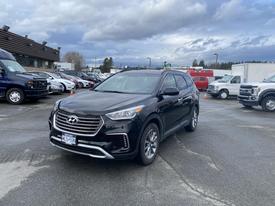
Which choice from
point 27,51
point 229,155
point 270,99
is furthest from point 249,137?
point 27,51

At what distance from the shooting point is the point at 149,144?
236 inches

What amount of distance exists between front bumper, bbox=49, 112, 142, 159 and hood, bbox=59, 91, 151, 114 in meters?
0.27

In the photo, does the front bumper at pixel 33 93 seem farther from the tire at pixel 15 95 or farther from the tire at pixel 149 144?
the tire at pixel 149 144

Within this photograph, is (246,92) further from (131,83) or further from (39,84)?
(131,83)

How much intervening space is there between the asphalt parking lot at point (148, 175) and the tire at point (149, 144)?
6.0 inches

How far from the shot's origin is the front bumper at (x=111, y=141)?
5.22 m

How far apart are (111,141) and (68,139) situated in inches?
29.9

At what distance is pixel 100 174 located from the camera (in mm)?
5375

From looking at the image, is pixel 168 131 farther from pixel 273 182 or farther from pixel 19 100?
pixel 19 100

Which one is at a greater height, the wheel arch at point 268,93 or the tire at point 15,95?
the wheel arch at point 268,93

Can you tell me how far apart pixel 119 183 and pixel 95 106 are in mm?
1336

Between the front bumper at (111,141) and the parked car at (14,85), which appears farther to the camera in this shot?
the parked car at (14,85)

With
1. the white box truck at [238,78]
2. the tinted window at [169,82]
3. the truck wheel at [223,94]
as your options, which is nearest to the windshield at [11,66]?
the tinted window at [169,82]

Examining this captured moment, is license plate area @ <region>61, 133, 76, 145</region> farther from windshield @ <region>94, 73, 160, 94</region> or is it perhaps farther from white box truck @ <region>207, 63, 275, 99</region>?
white box truck @ <region>207, 63, 275, 99</region>
